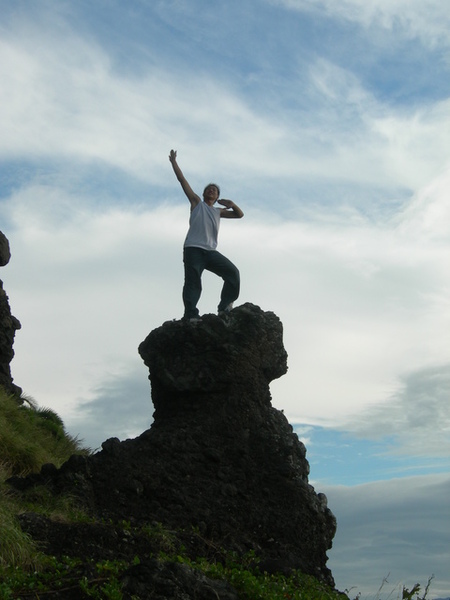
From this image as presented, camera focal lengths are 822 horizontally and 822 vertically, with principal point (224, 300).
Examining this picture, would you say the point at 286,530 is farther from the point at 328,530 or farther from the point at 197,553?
the point at 197,553

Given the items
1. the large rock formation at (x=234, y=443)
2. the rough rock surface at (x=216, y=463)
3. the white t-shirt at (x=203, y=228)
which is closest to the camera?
the rough rock surface at (x=216, y=463)

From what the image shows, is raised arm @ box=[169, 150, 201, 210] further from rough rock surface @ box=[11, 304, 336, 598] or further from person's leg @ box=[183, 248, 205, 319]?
rough rock surface @ box=[11, 304, 336, 598]

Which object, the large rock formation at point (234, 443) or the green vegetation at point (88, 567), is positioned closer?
the green vegetation at point (88, 567)

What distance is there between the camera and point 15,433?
1408cm

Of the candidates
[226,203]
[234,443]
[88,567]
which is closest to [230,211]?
[226,203]

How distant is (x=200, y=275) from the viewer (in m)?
11.8

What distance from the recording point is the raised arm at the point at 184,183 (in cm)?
1223

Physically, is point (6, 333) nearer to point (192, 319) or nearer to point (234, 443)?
point (192, 319)

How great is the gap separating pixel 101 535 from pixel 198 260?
471cm

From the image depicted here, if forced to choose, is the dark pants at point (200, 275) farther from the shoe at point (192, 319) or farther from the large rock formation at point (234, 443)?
the large rock formation at point (234, 443)

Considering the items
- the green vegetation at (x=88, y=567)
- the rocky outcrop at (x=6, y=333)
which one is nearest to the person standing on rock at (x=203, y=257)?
the green vegetation at (x=88, y=567)

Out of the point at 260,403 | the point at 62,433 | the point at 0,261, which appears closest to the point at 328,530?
the point at 260,403

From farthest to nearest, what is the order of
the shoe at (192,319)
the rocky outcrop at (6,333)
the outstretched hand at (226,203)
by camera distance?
the rocky outcrop at (6,333), the outstretched hand at (226,203), the shoe at (192,319)

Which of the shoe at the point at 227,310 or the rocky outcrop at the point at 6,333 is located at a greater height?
the rocky outcrop at the point at 6,333
